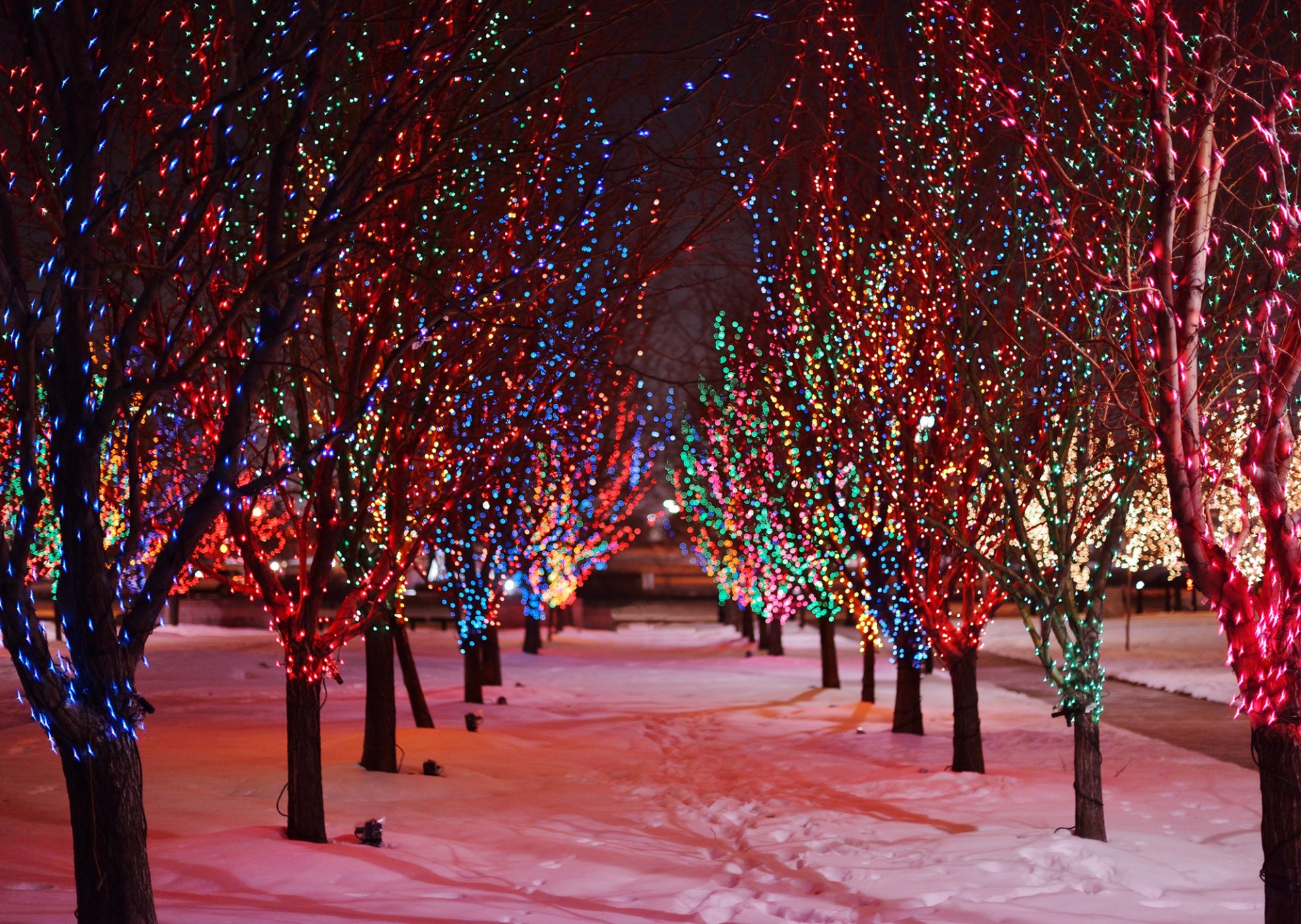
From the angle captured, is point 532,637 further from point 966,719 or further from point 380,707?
point 966,719

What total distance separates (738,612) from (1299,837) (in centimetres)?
3646

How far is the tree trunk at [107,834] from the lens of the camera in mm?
4504

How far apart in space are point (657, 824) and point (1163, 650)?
838 inches

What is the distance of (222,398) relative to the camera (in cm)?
792

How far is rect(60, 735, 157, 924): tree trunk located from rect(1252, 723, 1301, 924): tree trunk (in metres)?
4.67

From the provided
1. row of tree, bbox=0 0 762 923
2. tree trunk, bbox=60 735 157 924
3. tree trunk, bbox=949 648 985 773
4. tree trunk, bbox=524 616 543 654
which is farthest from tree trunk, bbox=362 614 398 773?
tree trunk, bbox=524 616 543 654

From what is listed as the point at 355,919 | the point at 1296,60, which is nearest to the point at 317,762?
the point at 355,919

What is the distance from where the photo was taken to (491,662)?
2059cm

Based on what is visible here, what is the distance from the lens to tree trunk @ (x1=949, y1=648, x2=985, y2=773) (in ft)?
38.3

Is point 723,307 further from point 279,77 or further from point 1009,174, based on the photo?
point 279,77

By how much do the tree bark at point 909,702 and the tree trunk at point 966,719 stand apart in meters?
3.25

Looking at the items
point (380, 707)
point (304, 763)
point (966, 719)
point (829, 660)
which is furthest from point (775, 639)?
point (304, 763)

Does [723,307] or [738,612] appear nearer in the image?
[723,307]

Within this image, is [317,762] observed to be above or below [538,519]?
below
